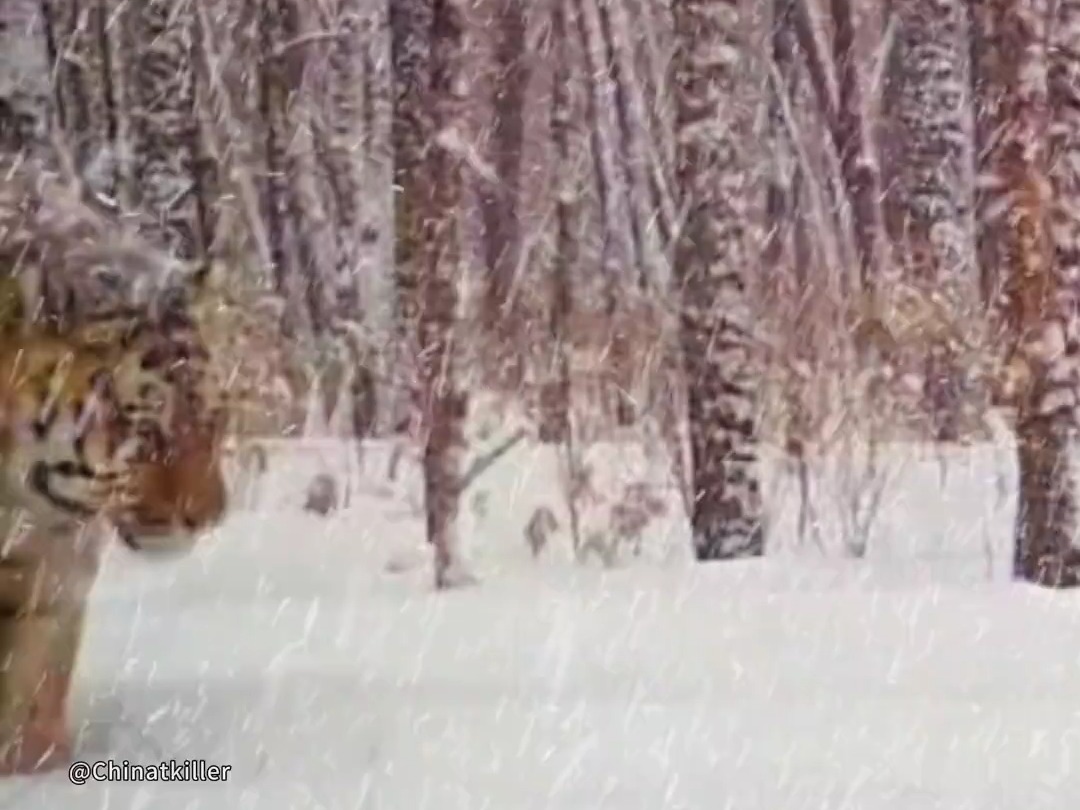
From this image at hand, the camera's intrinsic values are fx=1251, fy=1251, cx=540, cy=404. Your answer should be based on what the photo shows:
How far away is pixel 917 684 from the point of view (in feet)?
3.58

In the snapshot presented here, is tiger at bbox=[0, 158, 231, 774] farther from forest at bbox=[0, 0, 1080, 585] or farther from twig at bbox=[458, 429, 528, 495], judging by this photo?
twig at bbox=[458, 429, 528, 495]

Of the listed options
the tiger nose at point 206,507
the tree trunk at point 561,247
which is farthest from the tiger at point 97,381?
the tree trunk at point 561,247

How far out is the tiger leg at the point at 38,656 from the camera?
3.39 feet

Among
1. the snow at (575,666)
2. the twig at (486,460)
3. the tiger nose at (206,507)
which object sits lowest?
the snow at (575,666)

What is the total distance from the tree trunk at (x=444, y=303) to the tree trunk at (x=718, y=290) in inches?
7.7

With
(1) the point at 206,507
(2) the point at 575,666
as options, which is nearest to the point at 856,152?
(2) the point at 575,666

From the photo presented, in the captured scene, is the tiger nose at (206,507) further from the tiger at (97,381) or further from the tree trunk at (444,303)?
the tree trunk at (444,303)

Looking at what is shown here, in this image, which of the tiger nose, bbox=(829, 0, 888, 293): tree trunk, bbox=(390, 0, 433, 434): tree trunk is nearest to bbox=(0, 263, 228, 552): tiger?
the tiger nose

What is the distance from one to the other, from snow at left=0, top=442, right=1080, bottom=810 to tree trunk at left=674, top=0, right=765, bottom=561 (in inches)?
1.4

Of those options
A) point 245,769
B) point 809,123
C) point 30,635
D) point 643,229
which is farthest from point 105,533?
point 809,123

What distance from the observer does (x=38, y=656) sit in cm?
104

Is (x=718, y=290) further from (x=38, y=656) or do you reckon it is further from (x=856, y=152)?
(x=38, y=656)

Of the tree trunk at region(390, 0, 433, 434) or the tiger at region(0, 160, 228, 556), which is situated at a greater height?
the tree trunk at region(390, 0, 433, 434)

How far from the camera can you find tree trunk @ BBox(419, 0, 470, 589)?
3.53 feet
